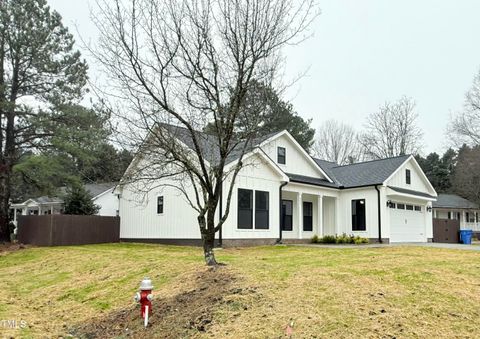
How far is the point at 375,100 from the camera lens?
4362 cm

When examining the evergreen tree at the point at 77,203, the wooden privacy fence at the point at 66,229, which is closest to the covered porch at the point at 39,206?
the evergreen tree at the point at 77,203

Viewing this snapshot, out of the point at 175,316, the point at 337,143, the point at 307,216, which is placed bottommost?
the point at 175,316

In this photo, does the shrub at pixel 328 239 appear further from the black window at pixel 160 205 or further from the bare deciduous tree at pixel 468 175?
the bare deciduous tree at pixel 468 175

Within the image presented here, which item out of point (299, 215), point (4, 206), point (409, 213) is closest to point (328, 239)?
point (299, 215)

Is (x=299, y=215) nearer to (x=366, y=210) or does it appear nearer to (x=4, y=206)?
(x=366, y=210)

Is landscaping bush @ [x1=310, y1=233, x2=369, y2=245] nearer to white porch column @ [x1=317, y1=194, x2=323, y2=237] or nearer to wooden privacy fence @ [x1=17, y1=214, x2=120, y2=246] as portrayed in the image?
white porch column @ [x1=317, y1=194, x2=323, y2=237]

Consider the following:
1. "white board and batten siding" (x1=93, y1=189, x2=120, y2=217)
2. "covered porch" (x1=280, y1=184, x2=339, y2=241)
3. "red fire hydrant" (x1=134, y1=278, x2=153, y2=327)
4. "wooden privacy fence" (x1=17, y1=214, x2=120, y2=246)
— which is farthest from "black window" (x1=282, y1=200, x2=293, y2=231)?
"white board and batten siding" (x1=93, y1=189, x2=120, y2=217)

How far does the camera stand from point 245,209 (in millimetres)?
17797

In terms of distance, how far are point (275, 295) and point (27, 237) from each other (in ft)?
57.1

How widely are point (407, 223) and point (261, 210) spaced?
9.57 m

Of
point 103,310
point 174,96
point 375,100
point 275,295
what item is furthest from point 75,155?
point 375,100

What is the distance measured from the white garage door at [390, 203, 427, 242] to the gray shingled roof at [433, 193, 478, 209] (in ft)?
53.3

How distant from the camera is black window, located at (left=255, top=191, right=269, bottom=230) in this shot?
18286 mm

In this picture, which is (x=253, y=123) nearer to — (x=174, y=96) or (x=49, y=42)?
(x=174, y=96)
